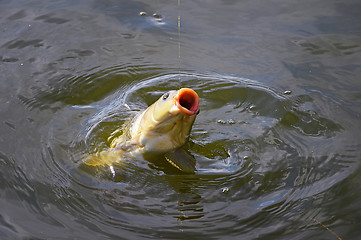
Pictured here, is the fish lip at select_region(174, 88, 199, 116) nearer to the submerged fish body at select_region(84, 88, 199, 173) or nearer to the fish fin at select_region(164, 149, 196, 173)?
the submerged fish body at select_region(84, 88, 199, 173)

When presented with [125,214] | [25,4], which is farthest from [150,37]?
[125,214]

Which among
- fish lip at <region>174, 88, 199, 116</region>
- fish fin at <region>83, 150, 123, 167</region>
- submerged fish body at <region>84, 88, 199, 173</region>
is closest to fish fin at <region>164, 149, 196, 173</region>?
submerged fish body at <region>84, 88, 199, 173</region>

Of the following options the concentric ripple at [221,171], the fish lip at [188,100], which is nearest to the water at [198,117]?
the concentric ripple at [221,171]

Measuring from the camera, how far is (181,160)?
3586mm

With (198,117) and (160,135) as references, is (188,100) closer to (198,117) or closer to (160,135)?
(160,135)

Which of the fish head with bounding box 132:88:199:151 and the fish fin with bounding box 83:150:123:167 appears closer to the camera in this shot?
the fish head with bounding box 132:88:199:151

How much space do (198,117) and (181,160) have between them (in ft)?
2.28

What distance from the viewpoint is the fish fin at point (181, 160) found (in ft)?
11.8

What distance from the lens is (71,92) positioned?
451cm

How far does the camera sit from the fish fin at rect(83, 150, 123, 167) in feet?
12.0

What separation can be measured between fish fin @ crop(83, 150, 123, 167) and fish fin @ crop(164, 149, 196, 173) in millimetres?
354

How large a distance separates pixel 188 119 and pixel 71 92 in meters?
1.55

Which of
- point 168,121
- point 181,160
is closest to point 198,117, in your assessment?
point 181,160

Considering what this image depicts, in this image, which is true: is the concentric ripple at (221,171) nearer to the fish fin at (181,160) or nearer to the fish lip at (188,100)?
the fish fin at (181,160)
